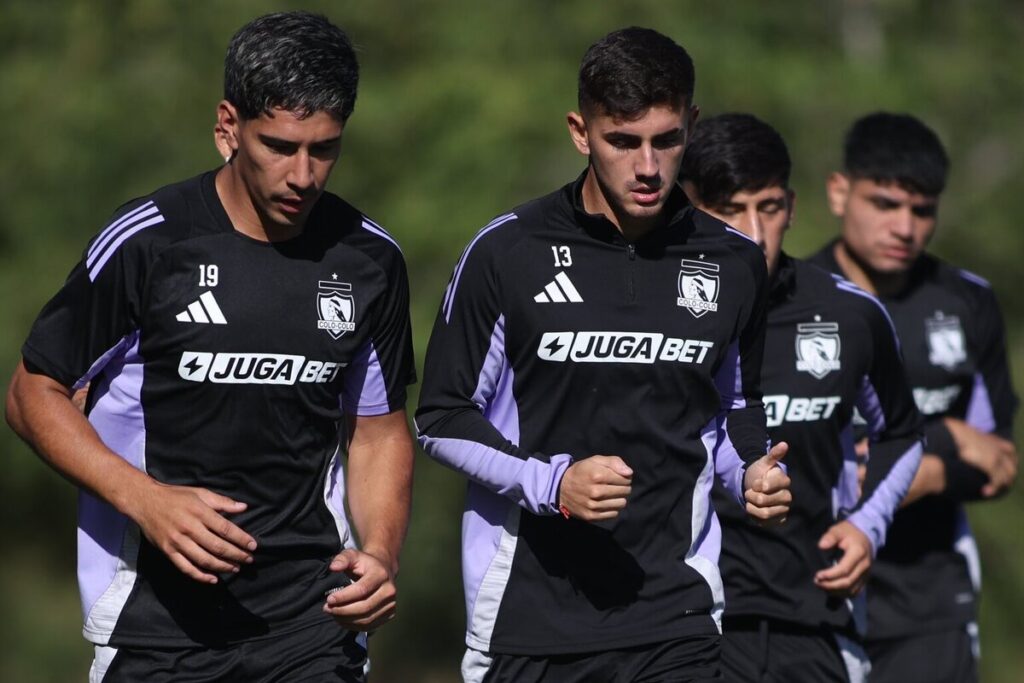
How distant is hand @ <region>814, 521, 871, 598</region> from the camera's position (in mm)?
5027

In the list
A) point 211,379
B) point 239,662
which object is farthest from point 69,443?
point 239,662

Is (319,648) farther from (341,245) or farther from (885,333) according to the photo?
(885,333)

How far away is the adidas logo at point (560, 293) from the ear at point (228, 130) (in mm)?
890

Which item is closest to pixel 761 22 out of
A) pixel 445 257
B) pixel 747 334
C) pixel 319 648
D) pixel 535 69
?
pixel 535 69

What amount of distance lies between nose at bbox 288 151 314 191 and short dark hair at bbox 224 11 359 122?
0.36ft

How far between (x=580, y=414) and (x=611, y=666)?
673 mm

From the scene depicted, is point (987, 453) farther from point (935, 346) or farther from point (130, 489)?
point (130, 489)

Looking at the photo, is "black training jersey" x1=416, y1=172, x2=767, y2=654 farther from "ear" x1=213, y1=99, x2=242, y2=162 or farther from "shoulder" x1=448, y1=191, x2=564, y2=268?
"ear" x1=213, y1=99, x2=242, y2=162

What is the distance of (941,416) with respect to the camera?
20.9ft

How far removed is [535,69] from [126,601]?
650cm

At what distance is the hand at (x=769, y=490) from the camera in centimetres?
428

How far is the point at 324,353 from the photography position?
4367 millimetres

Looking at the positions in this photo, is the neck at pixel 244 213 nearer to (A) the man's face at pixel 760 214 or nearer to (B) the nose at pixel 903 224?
(A) the man's face at pixel 760 214

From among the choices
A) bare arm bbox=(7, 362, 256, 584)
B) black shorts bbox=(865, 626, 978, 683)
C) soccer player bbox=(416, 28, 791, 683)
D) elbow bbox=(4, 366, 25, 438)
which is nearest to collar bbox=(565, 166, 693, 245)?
soccer player bbox=(416, 28, 791, 683)
